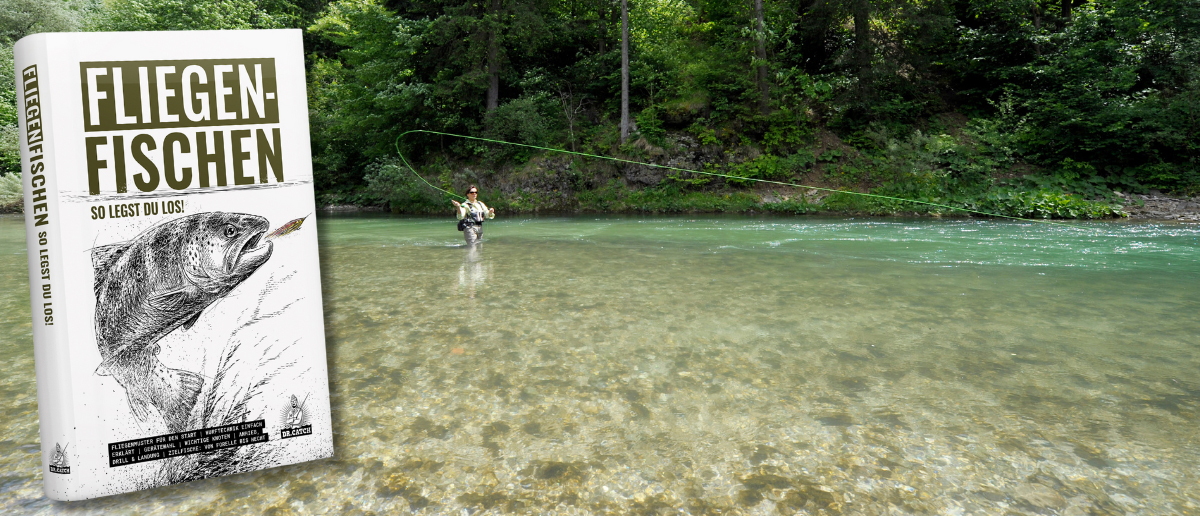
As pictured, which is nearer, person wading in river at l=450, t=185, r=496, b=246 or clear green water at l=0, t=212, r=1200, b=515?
clear green water at l=0, t=212, r=1200, b=515

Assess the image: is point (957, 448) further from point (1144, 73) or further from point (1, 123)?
point (1, 123)

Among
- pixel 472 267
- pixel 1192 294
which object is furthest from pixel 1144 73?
pixel 472 267

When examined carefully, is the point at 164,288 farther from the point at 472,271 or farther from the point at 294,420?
the point at 472,271

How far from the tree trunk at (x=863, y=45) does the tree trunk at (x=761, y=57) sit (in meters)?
3.32

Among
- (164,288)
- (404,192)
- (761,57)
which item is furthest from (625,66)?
(164,288)

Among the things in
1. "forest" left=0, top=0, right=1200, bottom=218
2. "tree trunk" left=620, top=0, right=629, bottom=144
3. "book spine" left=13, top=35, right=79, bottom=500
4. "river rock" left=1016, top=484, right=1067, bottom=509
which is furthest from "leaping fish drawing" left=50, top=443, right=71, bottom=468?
"tree trunk" left=620, top=0, right=629, bottom=144

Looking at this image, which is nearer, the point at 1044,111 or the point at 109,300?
the point at 109,300

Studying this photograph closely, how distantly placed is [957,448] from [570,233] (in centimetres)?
1285

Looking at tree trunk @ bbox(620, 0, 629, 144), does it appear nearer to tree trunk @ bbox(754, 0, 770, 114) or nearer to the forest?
the forest

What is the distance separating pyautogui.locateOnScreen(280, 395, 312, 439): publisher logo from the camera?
Result: 96.3 inches

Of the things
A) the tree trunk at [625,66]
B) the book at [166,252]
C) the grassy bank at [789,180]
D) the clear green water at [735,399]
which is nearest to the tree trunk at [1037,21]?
the grassy bank at [789,180]

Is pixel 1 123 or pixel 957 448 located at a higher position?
pixel 1 123

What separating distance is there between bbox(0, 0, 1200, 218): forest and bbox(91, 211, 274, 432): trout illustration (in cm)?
1868

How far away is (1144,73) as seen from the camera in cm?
2136
